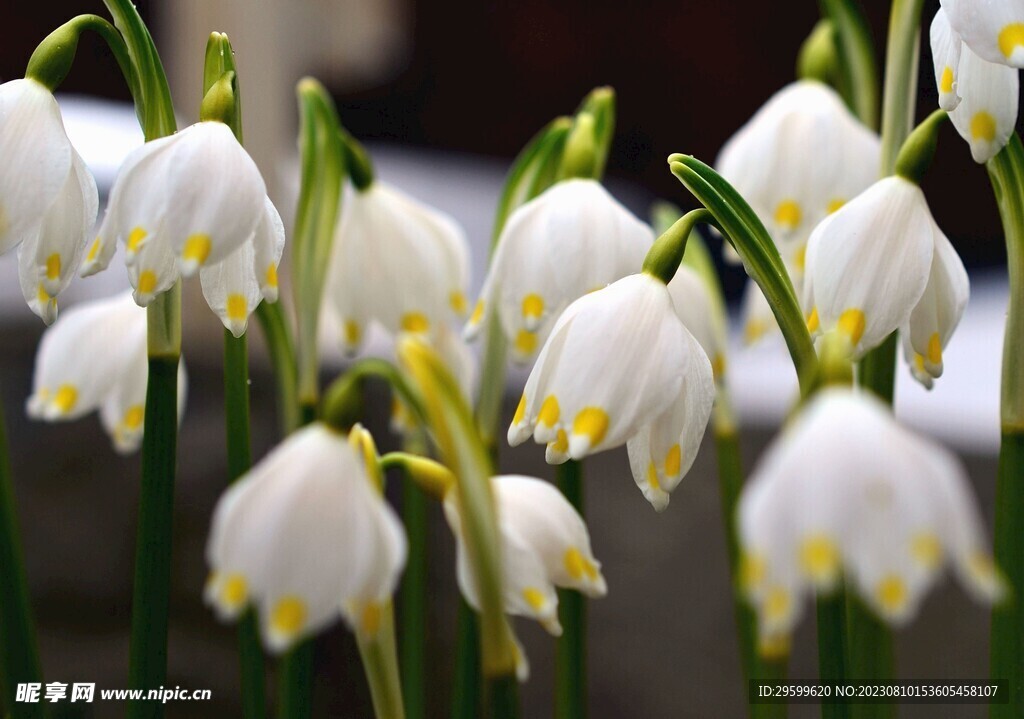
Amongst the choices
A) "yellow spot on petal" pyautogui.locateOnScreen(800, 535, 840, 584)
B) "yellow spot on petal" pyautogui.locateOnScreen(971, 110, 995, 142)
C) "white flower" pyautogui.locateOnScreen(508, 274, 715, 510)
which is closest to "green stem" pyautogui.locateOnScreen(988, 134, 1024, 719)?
"yellow spot on petal" pyautogui.locateOnScreen(971, 110, 995, 142)

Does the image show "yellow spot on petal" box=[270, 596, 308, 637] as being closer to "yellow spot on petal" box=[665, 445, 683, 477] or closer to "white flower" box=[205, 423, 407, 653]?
"white flower" box=[205, 423, 407, 653]

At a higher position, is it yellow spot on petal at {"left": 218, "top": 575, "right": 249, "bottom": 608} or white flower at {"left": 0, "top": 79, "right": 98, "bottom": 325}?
white flower at {"left": 0, "top": 79, "right": 98, "bottom": 325}

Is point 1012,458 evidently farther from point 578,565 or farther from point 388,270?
point 388,270

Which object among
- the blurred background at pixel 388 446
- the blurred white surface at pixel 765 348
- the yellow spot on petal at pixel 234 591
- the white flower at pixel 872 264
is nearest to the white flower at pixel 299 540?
the yellow spot on petal at pixel 234 591

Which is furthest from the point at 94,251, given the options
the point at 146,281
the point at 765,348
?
the point at 765,348

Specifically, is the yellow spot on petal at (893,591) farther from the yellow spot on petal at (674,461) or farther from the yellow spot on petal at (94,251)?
the yellow spot on petal at (94,251)

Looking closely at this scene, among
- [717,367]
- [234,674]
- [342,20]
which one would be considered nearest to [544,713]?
[234,674]
